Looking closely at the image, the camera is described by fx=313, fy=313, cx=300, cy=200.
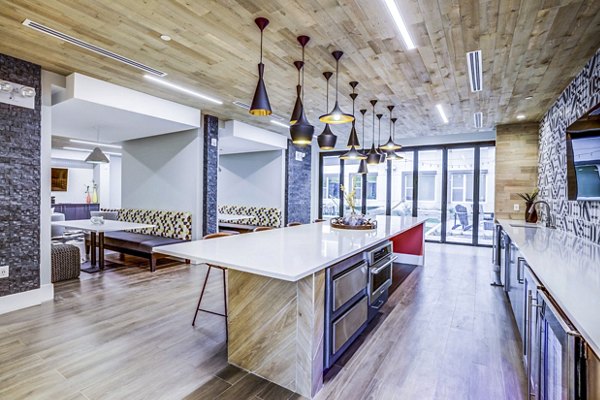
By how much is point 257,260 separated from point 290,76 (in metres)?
2.70

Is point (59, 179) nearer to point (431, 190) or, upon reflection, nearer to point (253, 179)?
point (253, 179)

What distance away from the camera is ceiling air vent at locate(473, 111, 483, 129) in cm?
565

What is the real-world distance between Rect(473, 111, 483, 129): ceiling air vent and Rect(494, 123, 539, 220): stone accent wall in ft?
1.27

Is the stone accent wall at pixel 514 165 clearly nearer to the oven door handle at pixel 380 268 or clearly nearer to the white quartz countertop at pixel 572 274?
the white quartz countertop at pixel 572 274

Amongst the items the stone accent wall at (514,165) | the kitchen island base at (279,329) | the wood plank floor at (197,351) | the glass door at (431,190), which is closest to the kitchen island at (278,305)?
the kitchen island base at (279,329)

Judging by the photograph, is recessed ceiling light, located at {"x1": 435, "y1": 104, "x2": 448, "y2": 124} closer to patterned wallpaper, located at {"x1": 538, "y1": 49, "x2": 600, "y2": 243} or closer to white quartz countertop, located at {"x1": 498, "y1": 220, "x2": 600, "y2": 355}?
patterned wallpaper, located at {"x1": 538, "y1": 49, "x2": 600, "y2": 243}

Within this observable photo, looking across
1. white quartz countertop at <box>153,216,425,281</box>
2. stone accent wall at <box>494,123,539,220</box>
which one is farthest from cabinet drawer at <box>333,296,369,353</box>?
stone accent wall at <box>494,123,539,220</box>

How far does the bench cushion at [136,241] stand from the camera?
206 inches

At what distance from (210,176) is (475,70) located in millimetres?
4559

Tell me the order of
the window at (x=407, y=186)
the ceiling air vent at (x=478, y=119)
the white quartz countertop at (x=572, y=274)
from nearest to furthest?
the white quartz countertop at (x=572, y=274) < the ceiling air vent at (x=478, y=119) < the window at (x=407, y=186)

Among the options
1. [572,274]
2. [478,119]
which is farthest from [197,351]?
[478,119]

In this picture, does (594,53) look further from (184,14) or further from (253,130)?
(253,130)

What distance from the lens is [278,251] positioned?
7.74 ft

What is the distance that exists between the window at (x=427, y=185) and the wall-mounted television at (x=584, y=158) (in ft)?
16.1
